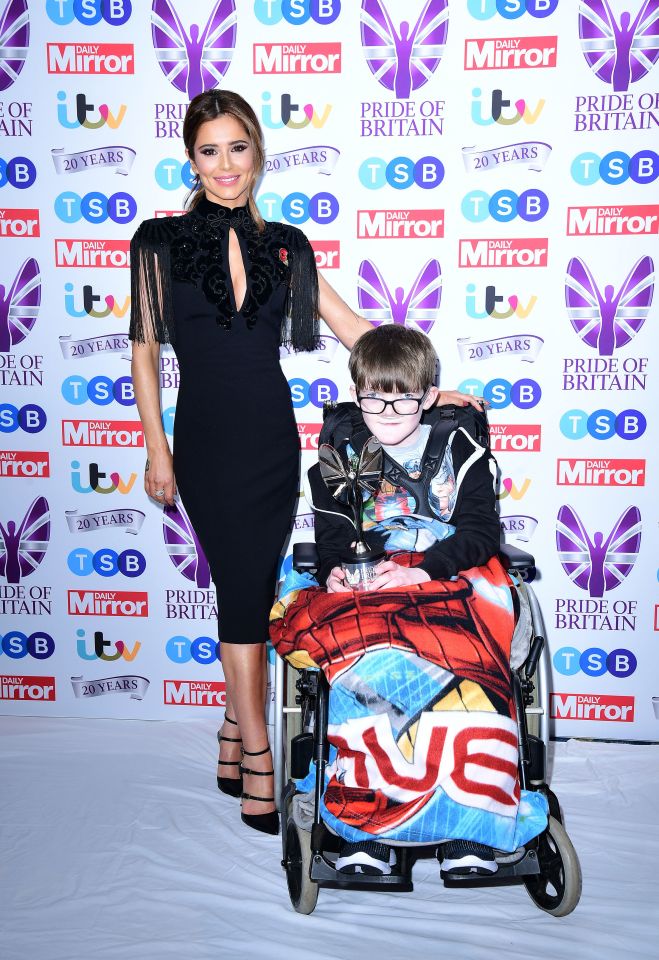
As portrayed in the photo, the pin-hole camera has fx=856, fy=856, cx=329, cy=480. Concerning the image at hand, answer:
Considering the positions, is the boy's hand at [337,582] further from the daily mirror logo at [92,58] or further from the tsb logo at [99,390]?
the daily mirror logo at [92,58]

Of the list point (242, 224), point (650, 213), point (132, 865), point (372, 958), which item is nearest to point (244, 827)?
point (132, 865)

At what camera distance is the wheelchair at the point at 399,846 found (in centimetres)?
180

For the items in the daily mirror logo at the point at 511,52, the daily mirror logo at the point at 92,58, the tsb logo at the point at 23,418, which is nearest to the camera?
the daily mirror logo at the point at 511,52

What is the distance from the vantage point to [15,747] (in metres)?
3.07

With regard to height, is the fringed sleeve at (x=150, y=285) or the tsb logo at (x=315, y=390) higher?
the fringed sleeve at (x=150, y=285)

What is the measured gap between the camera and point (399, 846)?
1.78 meters

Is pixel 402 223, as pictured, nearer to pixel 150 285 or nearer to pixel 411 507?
pixel 150 285

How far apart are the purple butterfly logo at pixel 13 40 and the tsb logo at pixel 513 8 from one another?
5.02 ft

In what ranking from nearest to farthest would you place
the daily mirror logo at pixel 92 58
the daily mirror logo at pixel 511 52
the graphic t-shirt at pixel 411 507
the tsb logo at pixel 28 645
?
the graphic t-shirt at pixel 411 507 → the daily mirror logo at pixel 511 52 → the daily mirror logo at pixel 92 58 → the tsb logo at pixel 28 645

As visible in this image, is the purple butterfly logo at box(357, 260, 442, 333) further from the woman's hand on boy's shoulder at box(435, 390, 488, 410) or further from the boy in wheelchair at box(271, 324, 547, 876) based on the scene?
the boy in wheelchair at box(271, 324, 547, 876)

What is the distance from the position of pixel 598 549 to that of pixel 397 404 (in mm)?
1289

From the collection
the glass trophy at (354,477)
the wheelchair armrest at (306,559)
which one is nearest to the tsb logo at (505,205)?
the glass trophy at (354,477)

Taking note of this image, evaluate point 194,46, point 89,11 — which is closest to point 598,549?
point 194,46

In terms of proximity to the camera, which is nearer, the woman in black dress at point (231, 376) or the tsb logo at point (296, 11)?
the woman in black dress at point (231, 376)
